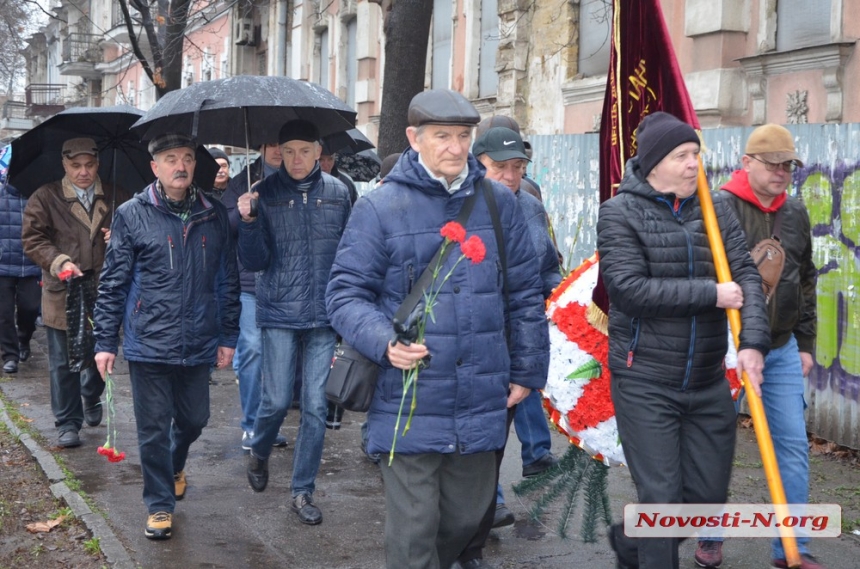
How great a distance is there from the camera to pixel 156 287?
552 centimetres

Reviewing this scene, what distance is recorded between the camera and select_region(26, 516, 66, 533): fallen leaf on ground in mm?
5918

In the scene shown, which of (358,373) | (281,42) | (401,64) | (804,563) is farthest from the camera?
(281,42)

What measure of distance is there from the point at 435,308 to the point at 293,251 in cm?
222

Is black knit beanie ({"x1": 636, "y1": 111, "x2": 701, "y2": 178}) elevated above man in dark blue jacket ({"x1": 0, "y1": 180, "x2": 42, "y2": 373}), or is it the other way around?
black knit beanie ({"x1": 636, "y1": 111, "x2": 701, "y2": 178})

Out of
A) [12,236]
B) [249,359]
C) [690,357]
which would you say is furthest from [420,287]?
[12,236]

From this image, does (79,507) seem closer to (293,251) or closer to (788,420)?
(293,251)

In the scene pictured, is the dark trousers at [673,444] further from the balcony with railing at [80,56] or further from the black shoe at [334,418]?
the balcony with railing at [80,56]

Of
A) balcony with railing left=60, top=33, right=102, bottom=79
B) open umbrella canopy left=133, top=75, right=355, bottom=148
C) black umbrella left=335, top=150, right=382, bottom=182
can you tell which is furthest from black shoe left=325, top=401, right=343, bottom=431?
balcony with railing left=60, top=33, right=102, bottom=79

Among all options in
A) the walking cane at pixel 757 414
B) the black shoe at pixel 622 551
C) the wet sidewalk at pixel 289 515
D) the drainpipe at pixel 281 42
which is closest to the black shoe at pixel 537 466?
the wet sidewalk at pixel 289 515

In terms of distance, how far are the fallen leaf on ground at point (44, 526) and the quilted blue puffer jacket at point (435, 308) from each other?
2.80 meters

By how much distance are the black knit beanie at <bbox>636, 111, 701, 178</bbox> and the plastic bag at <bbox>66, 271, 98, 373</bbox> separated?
3.77 meters

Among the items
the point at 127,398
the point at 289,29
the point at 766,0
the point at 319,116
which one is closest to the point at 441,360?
the point at 319,116

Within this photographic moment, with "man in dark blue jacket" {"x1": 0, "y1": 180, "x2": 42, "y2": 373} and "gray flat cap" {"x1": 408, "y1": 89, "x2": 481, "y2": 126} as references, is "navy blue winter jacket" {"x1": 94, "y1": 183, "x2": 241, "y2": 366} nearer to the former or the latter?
"gray flat cap" {"x1": 408, "y1": 89, "x2": 481, "y2": 126}

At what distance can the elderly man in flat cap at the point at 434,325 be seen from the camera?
3.88 meters
